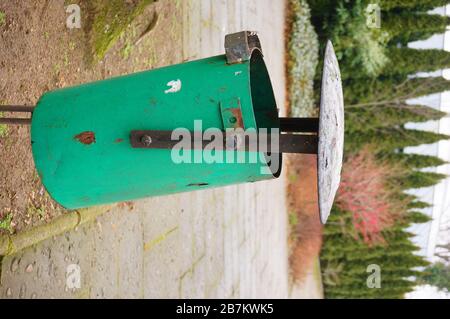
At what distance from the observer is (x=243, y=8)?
526 cm

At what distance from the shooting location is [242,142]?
1.55 metres

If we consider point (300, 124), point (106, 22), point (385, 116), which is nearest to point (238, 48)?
point (300, 124)

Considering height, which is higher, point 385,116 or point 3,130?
point 385,116

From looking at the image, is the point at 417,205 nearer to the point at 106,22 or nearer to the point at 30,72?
the point at 106,22

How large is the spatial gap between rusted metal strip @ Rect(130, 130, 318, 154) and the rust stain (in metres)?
0.17

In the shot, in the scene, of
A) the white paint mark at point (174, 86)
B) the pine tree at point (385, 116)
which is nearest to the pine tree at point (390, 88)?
the pine tree at point (385, 116)

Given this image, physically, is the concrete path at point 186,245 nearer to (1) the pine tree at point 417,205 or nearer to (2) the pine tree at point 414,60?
(2) the pine tree at point 414,60

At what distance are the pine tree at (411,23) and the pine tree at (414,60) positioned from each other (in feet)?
0.96

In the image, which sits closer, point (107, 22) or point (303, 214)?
point (107, 22)

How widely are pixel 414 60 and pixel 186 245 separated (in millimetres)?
5540

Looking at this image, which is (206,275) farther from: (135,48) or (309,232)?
(309,232)

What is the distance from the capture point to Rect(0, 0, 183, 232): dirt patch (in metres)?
2.16

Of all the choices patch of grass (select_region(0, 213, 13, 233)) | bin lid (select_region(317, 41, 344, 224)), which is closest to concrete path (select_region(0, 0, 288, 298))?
patch of grass (select_region(0, 213, 13, 233))
